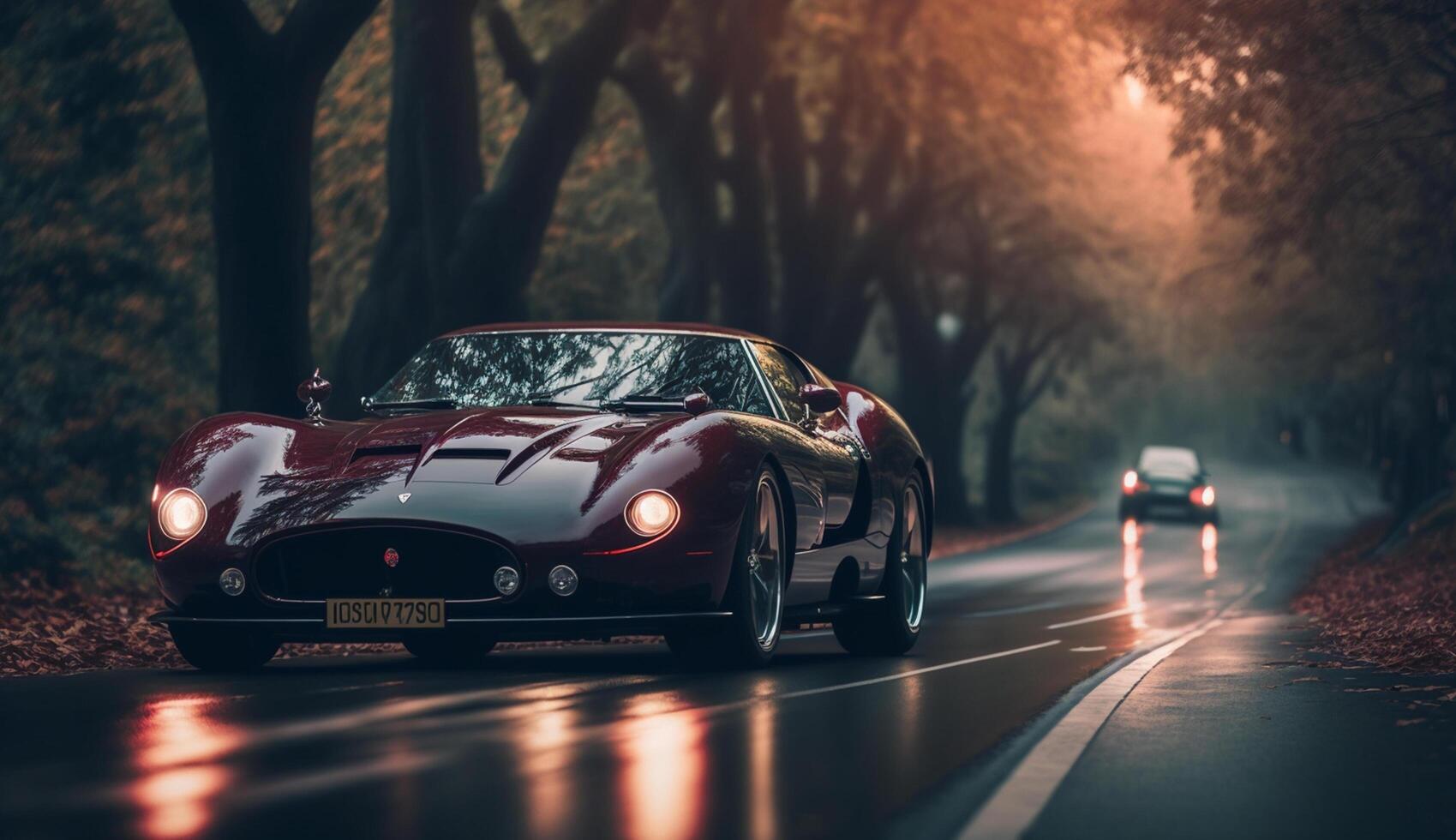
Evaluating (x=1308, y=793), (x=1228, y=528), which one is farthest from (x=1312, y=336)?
(x=1308, y=793)

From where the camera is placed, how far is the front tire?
9758 mm

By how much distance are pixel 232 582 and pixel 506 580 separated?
115 centimetres

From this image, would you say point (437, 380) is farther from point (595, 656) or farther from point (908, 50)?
point (908, 50)

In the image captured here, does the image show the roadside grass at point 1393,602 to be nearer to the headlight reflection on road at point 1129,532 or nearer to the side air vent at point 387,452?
the headlight reflection on road at point 1129,532

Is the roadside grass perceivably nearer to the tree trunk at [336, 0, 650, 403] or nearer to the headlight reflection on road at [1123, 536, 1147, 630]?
the headlight reflection on road at [1123, 536, 1147, 630]

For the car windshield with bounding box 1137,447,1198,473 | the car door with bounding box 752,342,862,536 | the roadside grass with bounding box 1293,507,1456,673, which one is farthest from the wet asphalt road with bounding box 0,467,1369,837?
the car windshield with bounding box 1137,447,1198,473

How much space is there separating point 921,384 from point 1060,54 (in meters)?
14.5

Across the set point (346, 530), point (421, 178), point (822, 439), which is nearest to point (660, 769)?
point (346, 530)

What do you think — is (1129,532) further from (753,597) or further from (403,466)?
(403,466)

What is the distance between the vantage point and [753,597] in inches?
396

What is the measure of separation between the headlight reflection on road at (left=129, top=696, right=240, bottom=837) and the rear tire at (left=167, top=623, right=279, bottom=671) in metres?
0.93

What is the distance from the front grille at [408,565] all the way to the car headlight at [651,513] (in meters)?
0.53

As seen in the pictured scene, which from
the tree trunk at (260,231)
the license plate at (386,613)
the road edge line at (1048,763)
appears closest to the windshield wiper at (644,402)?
the license plate at (386,613)

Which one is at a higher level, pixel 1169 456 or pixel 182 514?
pixel 1169 456
